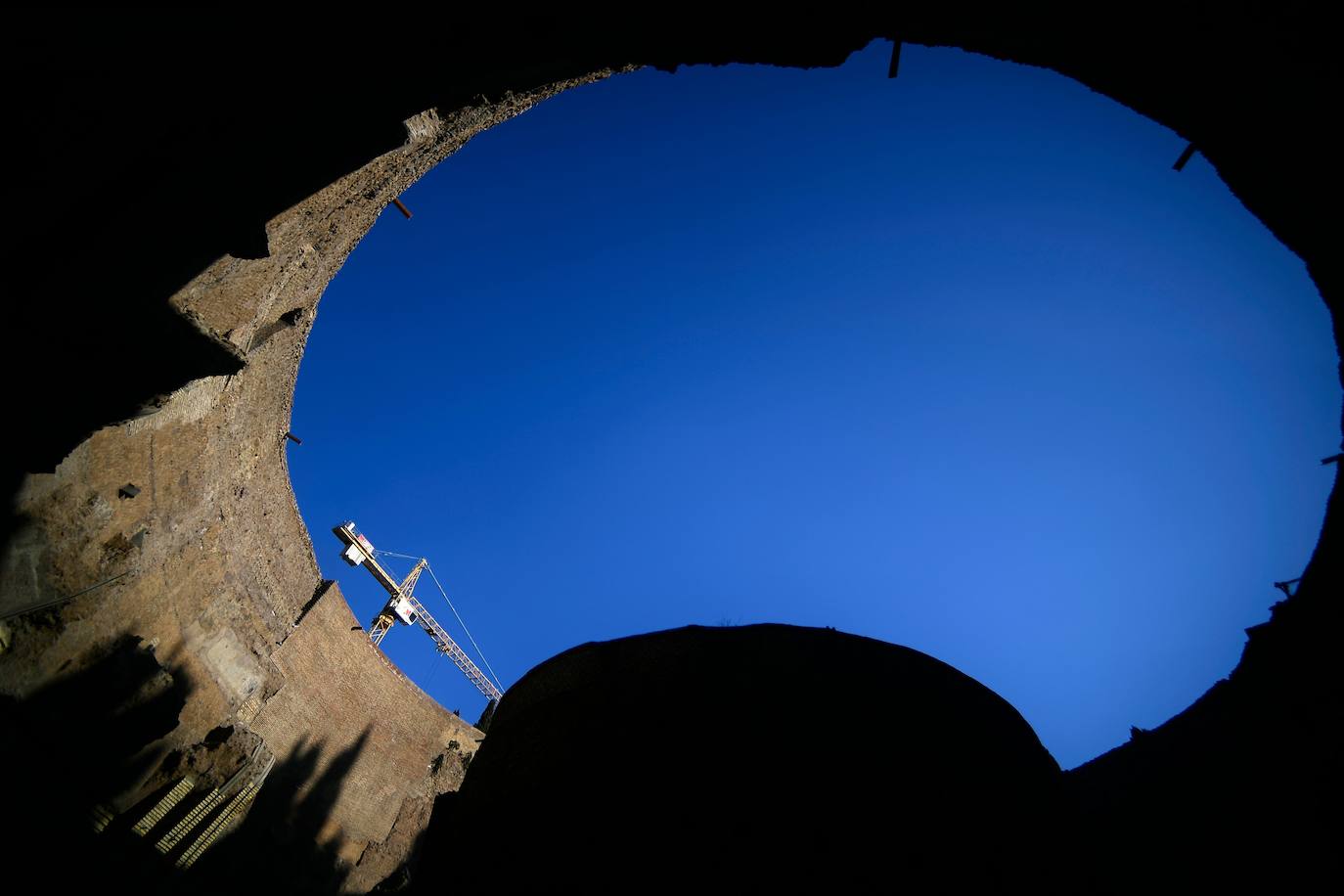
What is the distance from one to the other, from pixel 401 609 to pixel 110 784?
2182cm

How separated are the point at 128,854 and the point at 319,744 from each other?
4006 millimetres

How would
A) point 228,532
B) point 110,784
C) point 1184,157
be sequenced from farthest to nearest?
1. point 228,532
2. point 110,784
3. point 1184,157

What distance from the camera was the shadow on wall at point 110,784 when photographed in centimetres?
481

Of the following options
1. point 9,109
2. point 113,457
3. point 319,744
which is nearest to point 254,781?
point 319,744

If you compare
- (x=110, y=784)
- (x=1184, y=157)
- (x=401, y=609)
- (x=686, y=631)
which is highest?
(x=401, y=609)

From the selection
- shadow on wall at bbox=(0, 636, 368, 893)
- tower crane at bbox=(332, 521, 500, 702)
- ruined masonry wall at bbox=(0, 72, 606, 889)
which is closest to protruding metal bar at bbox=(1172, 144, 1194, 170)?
ruined masonry wall at bbox=(0, 72, 606, 889)

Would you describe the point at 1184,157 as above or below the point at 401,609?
below

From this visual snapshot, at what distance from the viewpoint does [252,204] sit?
3.37 meters

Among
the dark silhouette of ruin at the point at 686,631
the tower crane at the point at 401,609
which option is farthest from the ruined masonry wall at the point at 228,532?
the tower crane at the point at 401,609

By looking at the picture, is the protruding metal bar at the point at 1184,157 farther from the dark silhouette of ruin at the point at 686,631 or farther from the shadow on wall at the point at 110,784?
the shadow on wall at the point at 110,784

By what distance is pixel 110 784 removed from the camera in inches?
Result: 225

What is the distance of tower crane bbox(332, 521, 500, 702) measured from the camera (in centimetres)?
2027

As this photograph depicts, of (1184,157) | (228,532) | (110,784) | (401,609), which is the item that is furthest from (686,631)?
(401,609)

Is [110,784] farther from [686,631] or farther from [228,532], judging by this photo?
[686,631]
